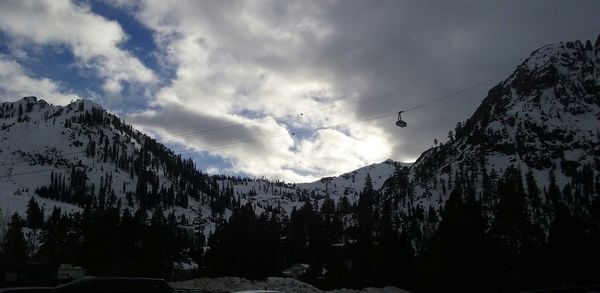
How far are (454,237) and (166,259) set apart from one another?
4770cm

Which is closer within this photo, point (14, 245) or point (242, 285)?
point (242, 285)

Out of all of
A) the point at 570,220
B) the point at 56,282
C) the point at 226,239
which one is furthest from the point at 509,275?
the point at 226,239

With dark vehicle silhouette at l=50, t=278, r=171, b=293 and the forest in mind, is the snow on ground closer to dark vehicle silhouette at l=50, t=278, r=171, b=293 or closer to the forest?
the forest

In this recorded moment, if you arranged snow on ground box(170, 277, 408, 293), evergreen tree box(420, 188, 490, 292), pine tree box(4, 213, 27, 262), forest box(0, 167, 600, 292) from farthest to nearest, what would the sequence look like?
pine tree box(4, 213, 27, 262), forest box(0, 167, 600, 292), evergreen tree box(420, 188, 490, 292), snow on ground box(170, 277, 408, 293)

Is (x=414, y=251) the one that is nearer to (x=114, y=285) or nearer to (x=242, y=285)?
(x=242, y=285)

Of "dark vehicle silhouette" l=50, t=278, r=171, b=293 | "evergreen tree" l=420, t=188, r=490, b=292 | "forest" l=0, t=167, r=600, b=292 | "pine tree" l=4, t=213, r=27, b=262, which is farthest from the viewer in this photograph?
"pine tree" l=4, t=213, r=27, b=262

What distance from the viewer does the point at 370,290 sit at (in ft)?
161

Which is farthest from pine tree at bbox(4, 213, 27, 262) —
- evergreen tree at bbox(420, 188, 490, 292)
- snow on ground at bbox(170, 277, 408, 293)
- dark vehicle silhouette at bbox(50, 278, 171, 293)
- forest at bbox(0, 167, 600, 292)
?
dark vehicle silhouette at bbox(50, 278, 171, 293)

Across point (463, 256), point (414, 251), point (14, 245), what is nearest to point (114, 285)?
point (463, 256)

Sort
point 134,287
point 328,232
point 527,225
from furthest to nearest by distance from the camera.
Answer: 1. point 328,232
2. point 527,225
3. point 134,287

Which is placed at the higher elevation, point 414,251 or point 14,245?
point 14,245

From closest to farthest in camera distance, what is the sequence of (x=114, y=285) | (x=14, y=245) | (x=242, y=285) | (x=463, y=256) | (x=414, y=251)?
(x=114, y=285)
(x=242, y=285)
(x=463, y=256)
(x=414, y=251)
(x=14, y=245)

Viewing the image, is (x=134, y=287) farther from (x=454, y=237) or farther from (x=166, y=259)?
(x=166, y=259)

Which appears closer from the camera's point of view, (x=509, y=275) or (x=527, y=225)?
(x=509, y=275)
